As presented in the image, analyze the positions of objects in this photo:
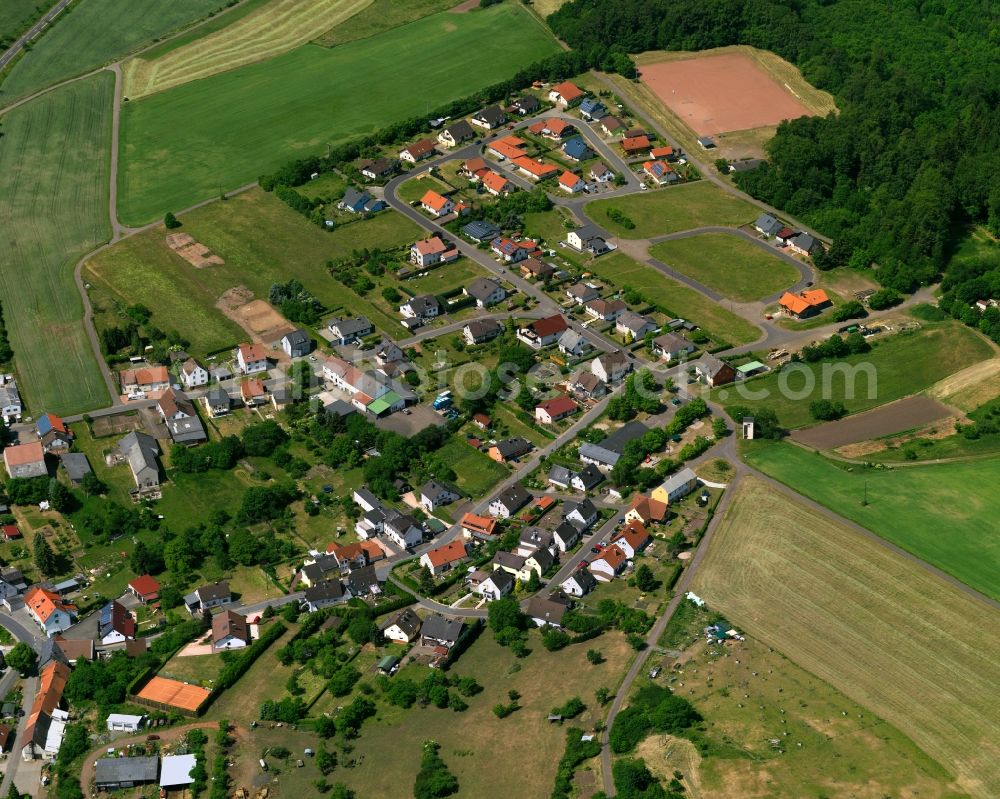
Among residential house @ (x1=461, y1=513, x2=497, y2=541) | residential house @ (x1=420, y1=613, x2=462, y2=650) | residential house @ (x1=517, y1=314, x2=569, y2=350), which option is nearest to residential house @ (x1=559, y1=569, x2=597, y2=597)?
residential house @ (x1=461, y1=513, x2=497, y2=541)

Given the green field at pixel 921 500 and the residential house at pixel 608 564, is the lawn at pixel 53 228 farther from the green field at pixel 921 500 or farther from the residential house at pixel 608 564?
the green field at pixel 921 500

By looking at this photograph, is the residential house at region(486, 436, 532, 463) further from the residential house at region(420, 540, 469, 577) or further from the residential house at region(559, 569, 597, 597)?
the residential house at region(559, 569, 597, 597)

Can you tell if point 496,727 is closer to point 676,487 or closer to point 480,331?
point 676,487

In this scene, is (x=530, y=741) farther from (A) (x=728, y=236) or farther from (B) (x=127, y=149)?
(B) (x=127, y=149)

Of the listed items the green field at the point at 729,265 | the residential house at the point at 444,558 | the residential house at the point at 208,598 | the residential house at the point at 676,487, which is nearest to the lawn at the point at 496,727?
the residential house at the point at 444,558

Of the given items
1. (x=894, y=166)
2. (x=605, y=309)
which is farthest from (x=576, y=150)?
(x=894, y=166)

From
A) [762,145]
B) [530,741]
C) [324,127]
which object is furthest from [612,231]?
[530,741]
